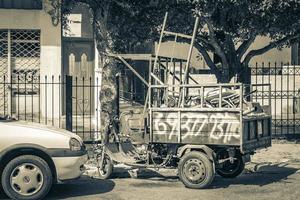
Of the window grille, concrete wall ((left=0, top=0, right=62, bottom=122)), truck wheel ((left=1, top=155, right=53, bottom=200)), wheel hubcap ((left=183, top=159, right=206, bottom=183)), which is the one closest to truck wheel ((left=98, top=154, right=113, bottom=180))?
wheel hubcap ((left=183, top=159, right=206, bottom=183))

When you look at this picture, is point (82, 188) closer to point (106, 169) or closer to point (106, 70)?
point (106, 169)

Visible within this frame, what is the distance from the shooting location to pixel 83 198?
8.14 metres

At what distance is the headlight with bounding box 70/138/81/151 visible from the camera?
8219mm

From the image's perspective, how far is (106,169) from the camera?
992cm

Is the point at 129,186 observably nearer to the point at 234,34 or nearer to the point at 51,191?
the point at 51,191

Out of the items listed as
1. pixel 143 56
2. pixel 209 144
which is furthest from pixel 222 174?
pixel 143 56

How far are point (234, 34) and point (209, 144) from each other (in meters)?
4.96

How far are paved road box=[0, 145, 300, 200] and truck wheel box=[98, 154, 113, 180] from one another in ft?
0.51

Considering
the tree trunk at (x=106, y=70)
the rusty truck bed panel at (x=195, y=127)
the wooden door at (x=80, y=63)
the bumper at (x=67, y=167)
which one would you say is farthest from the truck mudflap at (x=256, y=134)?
the wooden door at (x=80, y=63)

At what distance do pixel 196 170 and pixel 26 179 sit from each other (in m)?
2.68

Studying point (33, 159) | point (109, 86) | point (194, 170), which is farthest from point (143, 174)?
point (33, 159)

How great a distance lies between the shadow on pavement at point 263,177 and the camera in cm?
954

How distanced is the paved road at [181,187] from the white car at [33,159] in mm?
384

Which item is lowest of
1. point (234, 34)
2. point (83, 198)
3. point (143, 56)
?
point (83, 198)
